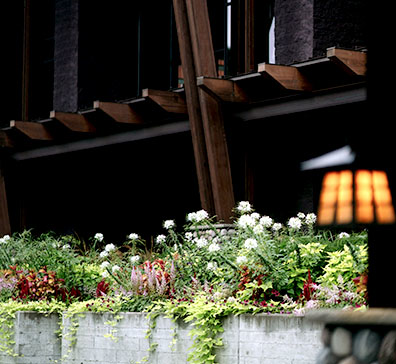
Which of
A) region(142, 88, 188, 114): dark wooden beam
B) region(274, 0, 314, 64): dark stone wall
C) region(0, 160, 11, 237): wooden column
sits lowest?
region(0, 160, 11, 237): wooden column

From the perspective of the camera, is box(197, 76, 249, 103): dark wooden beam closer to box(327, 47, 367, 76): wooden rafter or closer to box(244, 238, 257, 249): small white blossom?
box(327, 47, 367, 76): wooden rafter

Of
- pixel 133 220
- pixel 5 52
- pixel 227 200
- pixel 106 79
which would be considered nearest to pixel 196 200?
pixel 133 220

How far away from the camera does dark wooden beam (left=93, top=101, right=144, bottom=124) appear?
62.4ft

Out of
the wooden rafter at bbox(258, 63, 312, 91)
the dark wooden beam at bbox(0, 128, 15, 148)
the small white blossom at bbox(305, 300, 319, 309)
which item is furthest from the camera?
the dark wooden beam at bbox(0, 128, 15, 148)

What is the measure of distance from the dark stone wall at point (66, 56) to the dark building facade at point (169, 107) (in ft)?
0.13

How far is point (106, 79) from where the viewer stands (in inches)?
935

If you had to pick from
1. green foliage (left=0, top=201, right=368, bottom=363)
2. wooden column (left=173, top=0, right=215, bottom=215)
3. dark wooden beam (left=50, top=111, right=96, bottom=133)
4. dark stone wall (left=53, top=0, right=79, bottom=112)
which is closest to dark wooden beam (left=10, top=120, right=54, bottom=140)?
dark wooden beam (left=50, top=111, right=96, bottom=133)

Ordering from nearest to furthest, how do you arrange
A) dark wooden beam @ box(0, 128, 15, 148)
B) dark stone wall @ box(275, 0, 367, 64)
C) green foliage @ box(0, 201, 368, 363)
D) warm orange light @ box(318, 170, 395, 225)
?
warm orange light @ box(318, 170, 395, 225) → green foliage @ box(0, 201, 368, 363) → dark stone wall @ box(275, 0, 367, 64) → dark wooden beam @ box(0, 128, 15, 148)

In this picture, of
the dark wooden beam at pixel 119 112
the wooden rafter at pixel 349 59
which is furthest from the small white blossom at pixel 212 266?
the dark wooden beam at pixel 119 112

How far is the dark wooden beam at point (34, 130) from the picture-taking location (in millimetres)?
21219

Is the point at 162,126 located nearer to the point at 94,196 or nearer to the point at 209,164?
the point at 209,164

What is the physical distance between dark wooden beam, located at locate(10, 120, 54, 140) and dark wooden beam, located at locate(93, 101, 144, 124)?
275cm

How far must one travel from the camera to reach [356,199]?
4094 mm

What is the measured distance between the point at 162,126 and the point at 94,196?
566 cm
